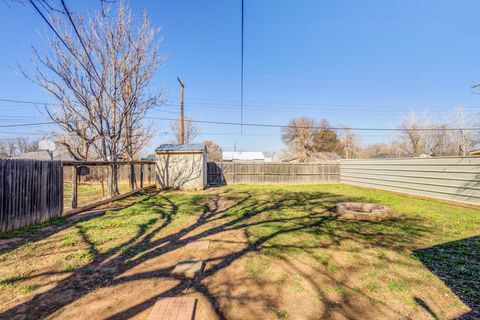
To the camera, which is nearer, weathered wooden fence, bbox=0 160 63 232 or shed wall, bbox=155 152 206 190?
weathered wooden fence, bbox=0 160 63 232

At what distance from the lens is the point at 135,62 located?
898 cm

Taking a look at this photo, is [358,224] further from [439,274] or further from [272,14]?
[272,14]

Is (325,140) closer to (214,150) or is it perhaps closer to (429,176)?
(214,150)

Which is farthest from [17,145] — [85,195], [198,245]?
[198,245]

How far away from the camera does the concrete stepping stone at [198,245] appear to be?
384 centimetres

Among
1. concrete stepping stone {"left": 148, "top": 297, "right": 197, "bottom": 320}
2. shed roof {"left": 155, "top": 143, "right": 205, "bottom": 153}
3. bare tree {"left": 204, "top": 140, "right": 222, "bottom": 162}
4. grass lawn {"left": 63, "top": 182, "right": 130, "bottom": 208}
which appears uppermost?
bare tree {"left": 204, "top": 140, "right": 222, "bottom": 162}

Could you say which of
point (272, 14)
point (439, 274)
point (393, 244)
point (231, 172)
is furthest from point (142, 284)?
point (231, 172)

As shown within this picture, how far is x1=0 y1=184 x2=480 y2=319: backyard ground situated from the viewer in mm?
2270

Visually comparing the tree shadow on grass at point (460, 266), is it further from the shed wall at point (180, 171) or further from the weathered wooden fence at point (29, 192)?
the shed wall at point (180, 171)

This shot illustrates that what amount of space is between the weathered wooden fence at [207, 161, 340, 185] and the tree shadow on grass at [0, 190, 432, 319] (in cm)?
734

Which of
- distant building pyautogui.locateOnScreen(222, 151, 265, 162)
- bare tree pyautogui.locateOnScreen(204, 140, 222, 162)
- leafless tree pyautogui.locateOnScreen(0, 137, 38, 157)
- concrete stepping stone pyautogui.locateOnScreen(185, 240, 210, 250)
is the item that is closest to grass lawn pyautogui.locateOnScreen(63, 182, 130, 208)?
concrete stepping stone pyautogui.locateOnScreen(185, 240, 210, 250)

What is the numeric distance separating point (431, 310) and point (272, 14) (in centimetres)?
734

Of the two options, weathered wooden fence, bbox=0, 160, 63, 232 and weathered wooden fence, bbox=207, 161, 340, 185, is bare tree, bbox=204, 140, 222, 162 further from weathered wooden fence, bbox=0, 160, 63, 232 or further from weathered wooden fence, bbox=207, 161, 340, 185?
weathered wooden fence, bbox=0, 160, 63, 232

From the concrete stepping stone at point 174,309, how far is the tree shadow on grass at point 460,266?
8.18 ft
